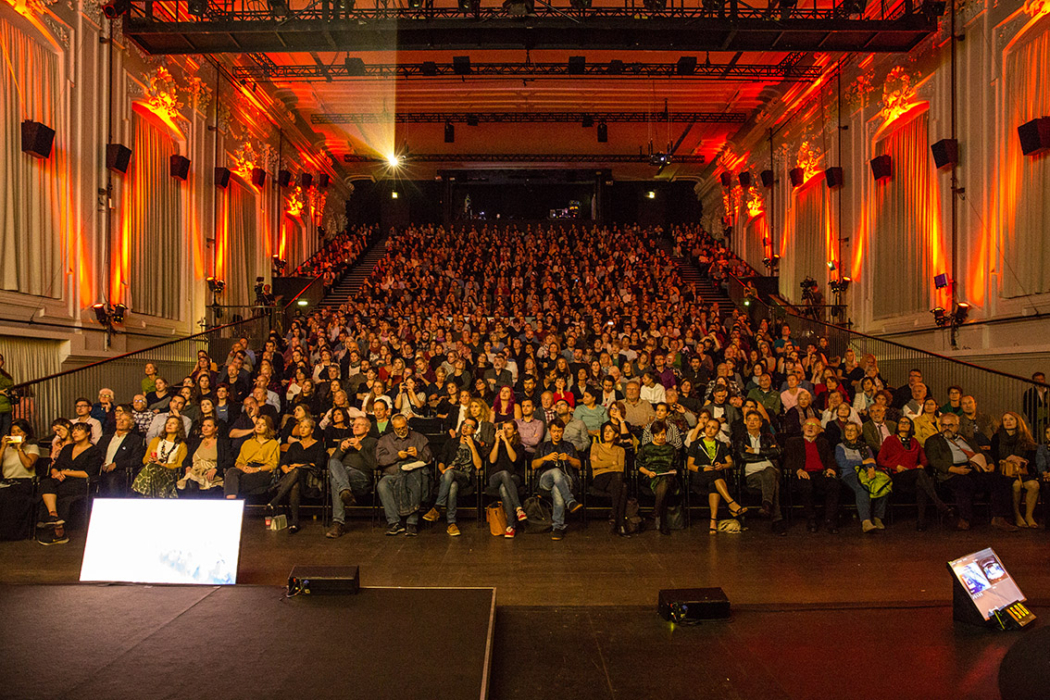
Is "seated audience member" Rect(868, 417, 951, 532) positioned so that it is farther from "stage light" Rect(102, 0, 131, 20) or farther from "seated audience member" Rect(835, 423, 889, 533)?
"stage light" Rect(102, 0, 131, 20)

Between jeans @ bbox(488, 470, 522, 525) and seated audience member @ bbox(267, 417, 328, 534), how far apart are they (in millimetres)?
1656

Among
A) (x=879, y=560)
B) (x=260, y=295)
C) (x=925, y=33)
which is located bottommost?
(x=879, y=560)

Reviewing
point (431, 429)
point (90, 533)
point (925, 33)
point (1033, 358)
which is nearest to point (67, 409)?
point (431, 429)

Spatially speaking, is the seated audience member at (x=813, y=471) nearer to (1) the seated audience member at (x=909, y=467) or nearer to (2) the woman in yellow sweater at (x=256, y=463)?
(1) the seated audience member at (x=909, y=467)

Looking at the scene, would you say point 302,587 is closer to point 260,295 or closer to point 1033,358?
point 1033,358

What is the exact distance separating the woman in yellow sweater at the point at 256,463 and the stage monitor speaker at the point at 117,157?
578cm

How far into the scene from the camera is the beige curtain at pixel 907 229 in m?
10.2

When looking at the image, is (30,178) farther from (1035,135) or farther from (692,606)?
(1035,135)

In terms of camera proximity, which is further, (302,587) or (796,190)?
(796,190)

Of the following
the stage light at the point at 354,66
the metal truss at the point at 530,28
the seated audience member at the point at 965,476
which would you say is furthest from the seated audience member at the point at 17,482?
the stage light at the point at 354,66

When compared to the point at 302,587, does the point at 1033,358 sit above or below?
above

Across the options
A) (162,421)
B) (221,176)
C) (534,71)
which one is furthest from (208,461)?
(534,71)

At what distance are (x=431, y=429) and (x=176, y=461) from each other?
2.45 meters

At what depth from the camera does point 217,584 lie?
3.84 m
